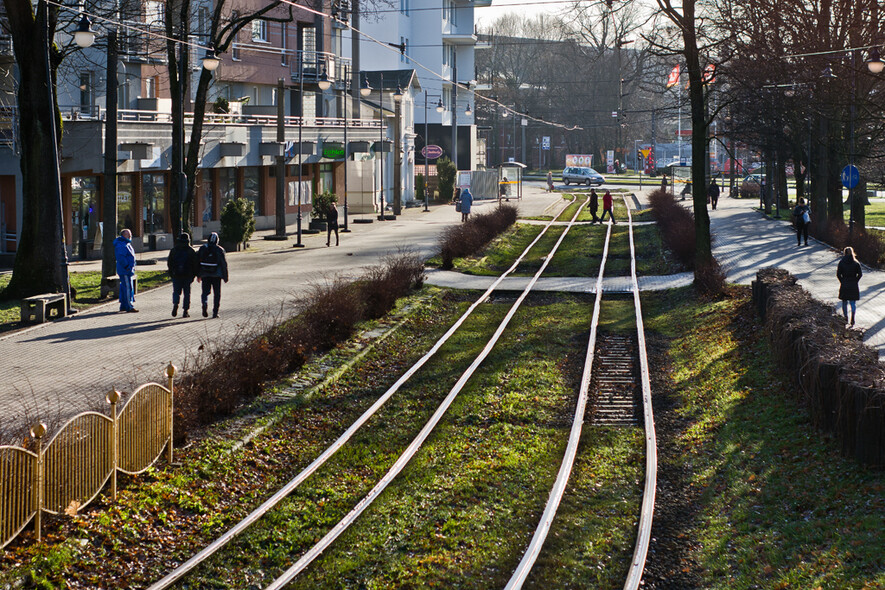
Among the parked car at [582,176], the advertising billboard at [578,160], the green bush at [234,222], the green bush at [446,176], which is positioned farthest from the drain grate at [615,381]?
the advertising billboard at [578,160]

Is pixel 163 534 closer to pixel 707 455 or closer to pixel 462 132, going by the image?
pixel 707 455

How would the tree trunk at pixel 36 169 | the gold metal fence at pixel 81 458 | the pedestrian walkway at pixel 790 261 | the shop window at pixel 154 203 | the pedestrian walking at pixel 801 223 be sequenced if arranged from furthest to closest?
the shop window at pixel 154 203
the pedestrian walking at pixel 801 223
the pedestrian walkway at pixel 790 261
the tree trunk at pixel 36 169
the gold metal fence at pixel 81 458

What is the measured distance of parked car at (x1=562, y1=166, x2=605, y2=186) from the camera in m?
94.1

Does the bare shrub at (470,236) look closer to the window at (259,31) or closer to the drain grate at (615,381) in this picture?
the drain grate at (615,381)

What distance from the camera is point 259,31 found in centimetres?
5388

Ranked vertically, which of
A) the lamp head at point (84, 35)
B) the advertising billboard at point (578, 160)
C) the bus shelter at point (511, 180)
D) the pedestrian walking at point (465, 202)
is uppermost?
the advertising billboard at point (578, 160)

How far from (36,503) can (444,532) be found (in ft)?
11.7

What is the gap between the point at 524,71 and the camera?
131125 millimetres

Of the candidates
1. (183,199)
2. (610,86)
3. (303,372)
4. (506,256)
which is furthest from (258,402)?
(610,86)

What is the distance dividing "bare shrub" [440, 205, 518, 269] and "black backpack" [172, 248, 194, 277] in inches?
428

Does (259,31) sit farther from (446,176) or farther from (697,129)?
(697,129)

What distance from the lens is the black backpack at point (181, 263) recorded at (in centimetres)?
2078

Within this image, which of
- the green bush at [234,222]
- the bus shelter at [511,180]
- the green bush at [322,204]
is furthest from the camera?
the bus shelter at [511,180]

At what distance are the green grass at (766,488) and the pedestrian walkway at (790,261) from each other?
250cm
